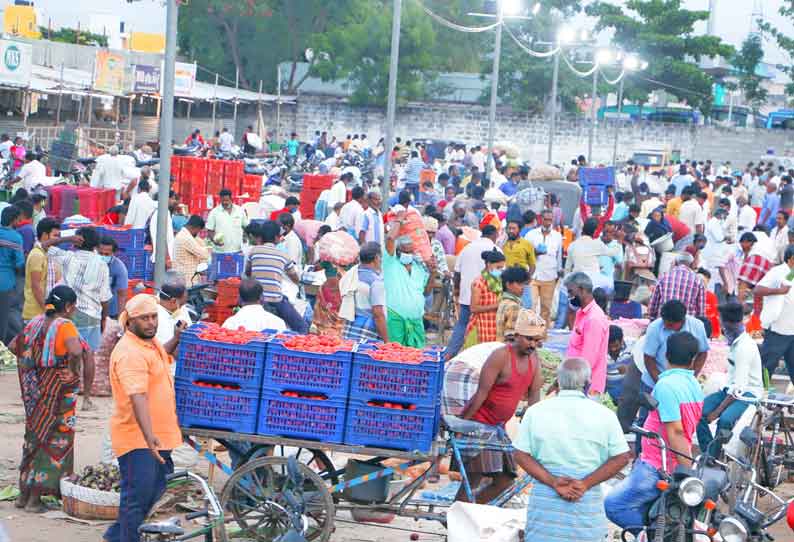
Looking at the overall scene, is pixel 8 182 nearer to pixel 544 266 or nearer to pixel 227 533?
pixel 544 266

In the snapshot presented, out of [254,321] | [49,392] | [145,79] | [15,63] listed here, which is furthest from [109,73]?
[49,392]

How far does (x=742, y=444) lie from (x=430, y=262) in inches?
212

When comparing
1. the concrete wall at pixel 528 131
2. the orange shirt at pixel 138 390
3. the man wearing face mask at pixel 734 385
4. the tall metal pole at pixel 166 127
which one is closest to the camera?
the orange shirt at pixel 138 390

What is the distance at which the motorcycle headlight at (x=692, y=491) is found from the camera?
6.40 meters

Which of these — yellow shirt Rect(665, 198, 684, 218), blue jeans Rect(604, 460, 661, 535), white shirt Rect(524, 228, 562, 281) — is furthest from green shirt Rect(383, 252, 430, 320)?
yellow shirt Rect(665, 198, 684, 218)

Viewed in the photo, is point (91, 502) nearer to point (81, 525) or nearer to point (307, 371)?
point (81, 525)

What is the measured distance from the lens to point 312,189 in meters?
23.3

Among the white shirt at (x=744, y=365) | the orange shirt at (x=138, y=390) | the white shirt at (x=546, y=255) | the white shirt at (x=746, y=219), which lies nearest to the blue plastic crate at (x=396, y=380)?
the orange shirt at (x=138, y=390)

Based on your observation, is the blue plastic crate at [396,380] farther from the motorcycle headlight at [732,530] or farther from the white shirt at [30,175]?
the white shirt at [30,175]

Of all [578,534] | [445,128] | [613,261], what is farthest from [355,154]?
[578,534]

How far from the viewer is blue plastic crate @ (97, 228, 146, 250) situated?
570 inches

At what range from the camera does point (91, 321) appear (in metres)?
12.1

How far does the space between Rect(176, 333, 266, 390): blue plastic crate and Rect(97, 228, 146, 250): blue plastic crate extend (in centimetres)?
669

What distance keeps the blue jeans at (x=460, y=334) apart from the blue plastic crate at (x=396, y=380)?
236 inches
